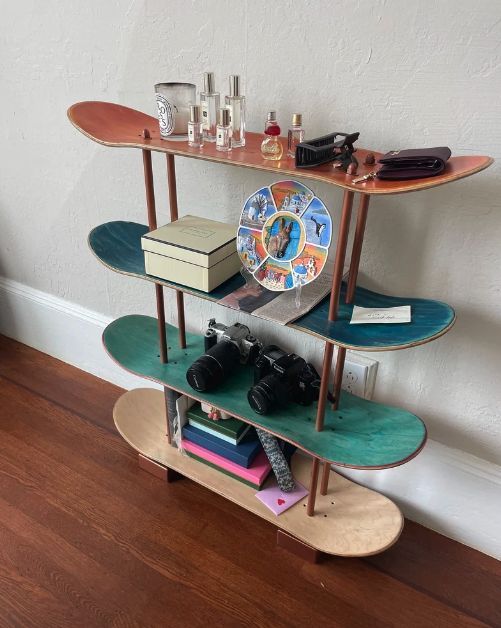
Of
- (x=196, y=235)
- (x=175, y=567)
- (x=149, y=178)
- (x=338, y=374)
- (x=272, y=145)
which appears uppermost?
(x=272, y=145)

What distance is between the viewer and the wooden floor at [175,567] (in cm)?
124

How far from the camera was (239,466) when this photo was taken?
1438 millimetres

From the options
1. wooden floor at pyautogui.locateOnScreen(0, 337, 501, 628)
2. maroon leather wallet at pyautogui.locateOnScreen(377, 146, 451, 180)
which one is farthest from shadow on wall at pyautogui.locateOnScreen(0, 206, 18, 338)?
maroon leather wallet at pyautogui.locateOnScreen(377, 146, 451, 180)

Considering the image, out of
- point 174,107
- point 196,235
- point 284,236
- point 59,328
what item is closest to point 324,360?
point 284,236

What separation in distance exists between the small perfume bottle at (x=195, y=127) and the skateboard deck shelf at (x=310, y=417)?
601 mm

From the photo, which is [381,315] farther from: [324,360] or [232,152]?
[232,152]

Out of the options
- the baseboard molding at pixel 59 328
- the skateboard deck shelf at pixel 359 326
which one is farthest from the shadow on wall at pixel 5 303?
the skateboard deck shelf at pixel 359 326

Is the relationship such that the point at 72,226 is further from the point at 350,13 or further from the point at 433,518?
the point at 433,518

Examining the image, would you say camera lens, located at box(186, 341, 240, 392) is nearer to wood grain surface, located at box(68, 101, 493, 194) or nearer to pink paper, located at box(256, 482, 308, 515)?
pink paper, located at box(256, 482, 308, 515)

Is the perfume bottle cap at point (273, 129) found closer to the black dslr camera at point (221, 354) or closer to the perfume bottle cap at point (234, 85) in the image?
the perfume bottle cap at point (234, 85)

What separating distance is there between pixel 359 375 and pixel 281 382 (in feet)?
0.70

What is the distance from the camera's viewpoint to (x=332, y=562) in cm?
135

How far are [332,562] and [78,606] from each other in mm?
600

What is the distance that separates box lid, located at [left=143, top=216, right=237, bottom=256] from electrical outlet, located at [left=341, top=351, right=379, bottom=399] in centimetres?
44
